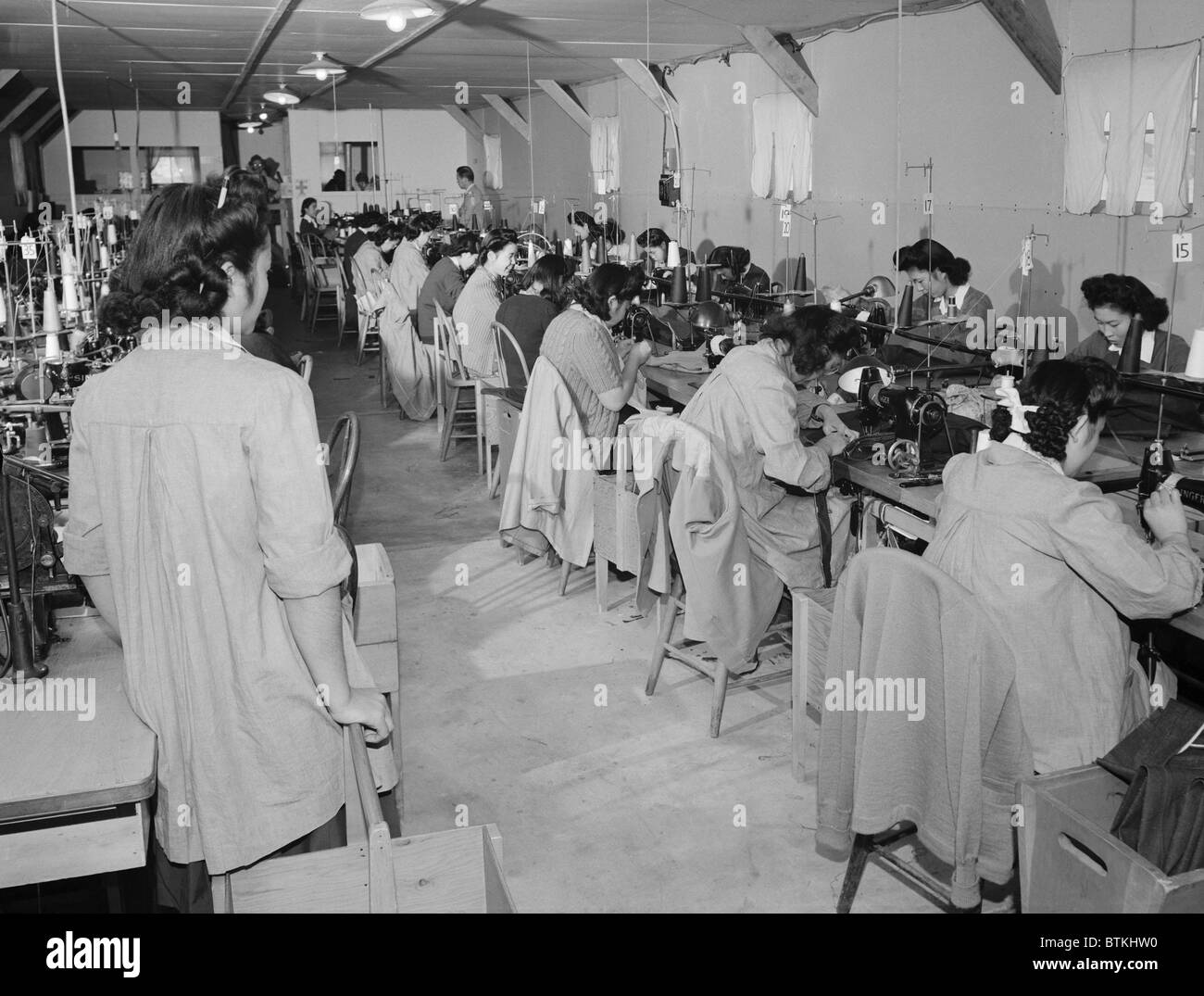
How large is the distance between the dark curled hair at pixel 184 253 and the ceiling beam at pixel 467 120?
15157 millimetres

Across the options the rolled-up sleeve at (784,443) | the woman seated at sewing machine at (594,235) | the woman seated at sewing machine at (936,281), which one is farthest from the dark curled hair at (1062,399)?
the woman seated at sewing machine at (594,235)

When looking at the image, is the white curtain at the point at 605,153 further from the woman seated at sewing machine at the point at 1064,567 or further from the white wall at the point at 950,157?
the woman seated at sewing machine at the point at 1064,567

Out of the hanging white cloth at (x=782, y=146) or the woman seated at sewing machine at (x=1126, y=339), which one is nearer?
the woman seated at sewing machine at (x=1126, y=339)

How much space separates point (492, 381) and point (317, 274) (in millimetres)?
5846

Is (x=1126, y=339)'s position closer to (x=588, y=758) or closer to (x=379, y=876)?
(x=588, y=758)

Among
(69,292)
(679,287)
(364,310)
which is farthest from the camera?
(364,310)

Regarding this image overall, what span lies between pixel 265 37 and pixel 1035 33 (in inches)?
200

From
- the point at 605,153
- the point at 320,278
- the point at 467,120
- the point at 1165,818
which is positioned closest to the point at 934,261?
the point at 1165,818

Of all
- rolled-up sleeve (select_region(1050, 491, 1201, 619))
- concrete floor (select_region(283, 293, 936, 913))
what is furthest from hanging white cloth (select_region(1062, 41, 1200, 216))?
rolled-up sleeve (select_region(1050, 491, 1201, 619))

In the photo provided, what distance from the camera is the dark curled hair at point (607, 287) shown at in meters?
4.25

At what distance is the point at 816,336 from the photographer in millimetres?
3244

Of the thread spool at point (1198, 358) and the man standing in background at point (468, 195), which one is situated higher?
the man standing in background at point (468, 195)

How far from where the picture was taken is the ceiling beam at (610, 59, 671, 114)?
10008mm
